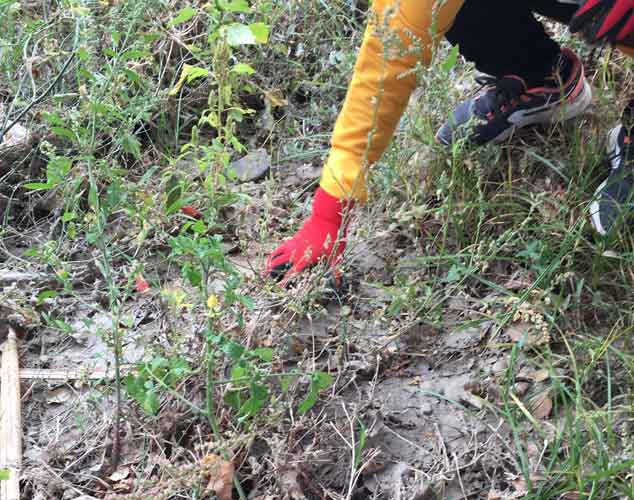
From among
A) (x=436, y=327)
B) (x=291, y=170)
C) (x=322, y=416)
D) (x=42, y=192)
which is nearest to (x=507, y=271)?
(x=436, y=327)

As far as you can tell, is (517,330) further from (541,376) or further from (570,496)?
(570,496)

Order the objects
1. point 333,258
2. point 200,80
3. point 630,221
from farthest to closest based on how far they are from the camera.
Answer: point 200,80, point 630,221, point 333,258

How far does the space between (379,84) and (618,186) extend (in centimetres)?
75

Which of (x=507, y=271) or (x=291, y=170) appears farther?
(x=291, y=170)

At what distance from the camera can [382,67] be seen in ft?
4.71

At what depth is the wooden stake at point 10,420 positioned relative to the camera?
54.4 inches

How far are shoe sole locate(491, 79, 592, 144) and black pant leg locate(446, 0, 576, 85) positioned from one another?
0.32 ft

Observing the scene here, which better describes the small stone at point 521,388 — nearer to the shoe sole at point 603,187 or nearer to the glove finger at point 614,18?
the shoe sole at point 603,187

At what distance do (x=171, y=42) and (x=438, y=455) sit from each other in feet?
5.95

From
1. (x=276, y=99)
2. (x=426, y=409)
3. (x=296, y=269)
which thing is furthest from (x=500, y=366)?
(x=276, y=99)

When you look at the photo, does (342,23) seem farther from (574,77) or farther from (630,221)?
→ (630,221)

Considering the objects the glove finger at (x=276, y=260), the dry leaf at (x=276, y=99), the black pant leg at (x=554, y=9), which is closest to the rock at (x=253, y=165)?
the dry leaf at (x=276, y=99)

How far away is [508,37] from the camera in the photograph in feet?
6.26

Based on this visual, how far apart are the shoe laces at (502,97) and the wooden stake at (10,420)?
1.47 m
